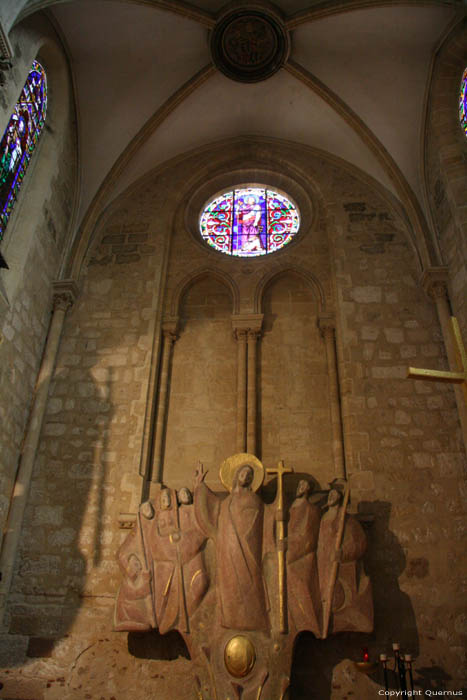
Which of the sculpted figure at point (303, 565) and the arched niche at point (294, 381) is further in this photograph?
the arched niche at point (294, 381)

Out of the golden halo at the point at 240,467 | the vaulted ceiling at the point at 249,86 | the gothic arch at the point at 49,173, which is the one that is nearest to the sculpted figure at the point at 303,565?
the golden halo at the point at 240,467

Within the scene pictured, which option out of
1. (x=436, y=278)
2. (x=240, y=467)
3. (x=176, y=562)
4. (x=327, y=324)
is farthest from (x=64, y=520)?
(x=436, y=278)

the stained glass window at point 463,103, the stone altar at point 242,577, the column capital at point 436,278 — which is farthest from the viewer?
the stained glass window at point 463,103

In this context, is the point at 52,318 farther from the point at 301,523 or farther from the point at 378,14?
the point at 378,14

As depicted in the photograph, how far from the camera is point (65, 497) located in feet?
23.1

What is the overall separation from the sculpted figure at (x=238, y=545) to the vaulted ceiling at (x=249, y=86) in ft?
18.2

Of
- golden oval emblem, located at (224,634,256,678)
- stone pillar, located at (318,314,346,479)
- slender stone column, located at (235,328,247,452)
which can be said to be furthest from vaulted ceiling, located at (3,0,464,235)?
golden oval emblem, located at (224,634,256,678)

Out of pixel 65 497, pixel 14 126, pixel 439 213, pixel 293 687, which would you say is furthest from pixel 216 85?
pixel 293 687

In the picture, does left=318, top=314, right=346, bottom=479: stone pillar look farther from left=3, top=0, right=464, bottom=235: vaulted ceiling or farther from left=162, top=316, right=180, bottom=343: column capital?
left=3, top=0, right=464, bottom=235: vaulted ceiling

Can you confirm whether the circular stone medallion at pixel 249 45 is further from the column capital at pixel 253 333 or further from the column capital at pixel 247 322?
the column capital at pixel 253 333

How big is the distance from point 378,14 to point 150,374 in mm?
6088

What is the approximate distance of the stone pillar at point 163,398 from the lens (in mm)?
7285

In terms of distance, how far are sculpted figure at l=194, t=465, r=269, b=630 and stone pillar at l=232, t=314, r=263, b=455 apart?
3.55ft

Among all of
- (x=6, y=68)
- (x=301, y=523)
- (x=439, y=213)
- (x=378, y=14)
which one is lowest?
(x=301, y=523)
